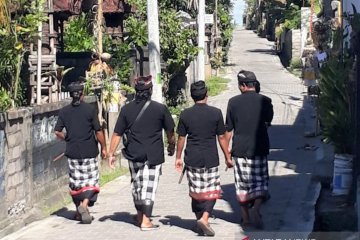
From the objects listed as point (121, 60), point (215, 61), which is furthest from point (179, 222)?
point (215, 61)

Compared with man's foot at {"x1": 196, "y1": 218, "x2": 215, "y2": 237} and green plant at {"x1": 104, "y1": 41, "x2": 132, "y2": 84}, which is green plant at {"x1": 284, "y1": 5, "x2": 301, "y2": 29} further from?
man's foot at {"x1": 196, "y1": 218, "x2": 215, "y2": 237}

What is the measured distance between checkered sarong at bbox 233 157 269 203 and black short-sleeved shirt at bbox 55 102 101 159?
1875mm

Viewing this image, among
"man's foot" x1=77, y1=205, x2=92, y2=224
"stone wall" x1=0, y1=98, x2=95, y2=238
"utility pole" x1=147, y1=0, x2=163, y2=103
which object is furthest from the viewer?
"utility pole" x1=147, y1=0, x2=163, y2=103

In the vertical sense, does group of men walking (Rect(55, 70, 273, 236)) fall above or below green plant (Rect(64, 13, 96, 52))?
below

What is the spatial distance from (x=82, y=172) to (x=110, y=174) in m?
3.80

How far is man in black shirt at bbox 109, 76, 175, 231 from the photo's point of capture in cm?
875

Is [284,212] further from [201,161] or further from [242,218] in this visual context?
[201,161]

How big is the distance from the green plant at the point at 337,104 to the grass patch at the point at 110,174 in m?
4.06

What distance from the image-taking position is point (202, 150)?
28.0 feet

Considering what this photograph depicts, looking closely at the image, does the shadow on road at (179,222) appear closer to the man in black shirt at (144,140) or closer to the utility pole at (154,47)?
the man in black shirt at (144,140)

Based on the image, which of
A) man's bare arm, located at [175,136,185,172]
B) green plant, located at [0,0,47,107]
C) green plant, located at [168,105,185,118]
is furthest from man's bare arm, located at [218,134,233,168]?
green plant, located at [168,105,185,118]

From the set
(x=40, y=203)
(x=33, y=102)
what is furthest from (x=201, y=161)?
(x=33, y=102)

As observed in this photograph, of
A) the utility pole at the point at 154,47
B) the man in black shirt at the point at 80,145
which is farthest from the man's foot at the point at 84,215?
the utility pole at the point at 154,47

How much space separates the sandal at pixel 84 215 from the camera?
9422 mm
